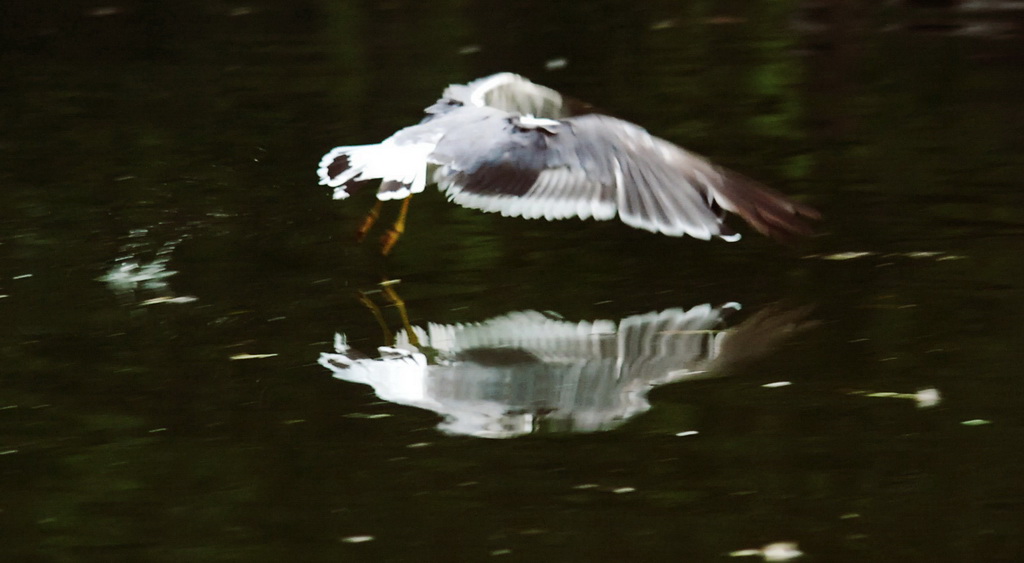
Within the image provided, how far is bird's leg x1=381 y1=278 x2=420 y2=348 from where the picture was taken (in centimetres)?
463

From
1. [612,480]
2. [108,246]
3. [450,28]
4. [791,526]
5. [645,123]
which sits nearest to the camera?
[791,526]

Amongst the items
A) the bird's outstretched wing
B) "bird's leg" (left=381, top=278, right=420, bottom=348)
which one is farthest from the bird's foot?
the bird's outstretched wing

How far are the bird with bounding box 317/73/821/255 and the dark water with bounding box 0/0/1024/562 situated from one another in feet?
1.09

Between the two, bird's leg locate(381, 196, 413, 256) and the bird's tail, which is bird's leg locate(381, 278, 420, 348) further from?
the bird's tail

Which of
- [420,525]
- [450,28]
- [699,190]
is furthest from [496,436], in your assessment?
[450,28]

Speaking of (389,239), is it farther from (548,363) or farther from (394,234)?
(548,363)

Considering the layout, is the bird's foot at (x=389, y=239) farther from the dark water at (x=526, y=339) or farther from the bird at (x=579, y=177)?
the bird at (x=579, y=177)

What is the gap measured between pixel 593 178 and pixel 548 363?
0.65 meters

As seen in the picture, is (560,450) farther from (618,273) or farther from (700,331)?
(618,273)

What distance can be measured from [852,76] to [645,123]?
146 centimetres

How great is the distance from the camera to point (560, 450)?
12.3ft

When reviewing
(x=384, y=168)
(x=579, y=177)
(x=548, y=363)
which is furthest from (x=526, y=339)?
(x=384, y=168)

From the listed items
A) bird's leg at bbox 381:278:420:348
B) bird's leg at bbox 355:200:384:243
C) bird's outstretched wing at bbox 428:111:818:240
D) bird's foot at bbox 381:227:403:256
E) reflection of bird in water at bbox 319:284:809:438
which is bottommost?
reflection of bird in water at bbox 319:284:809:438

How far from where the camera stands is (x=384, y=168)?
4.75 metres
